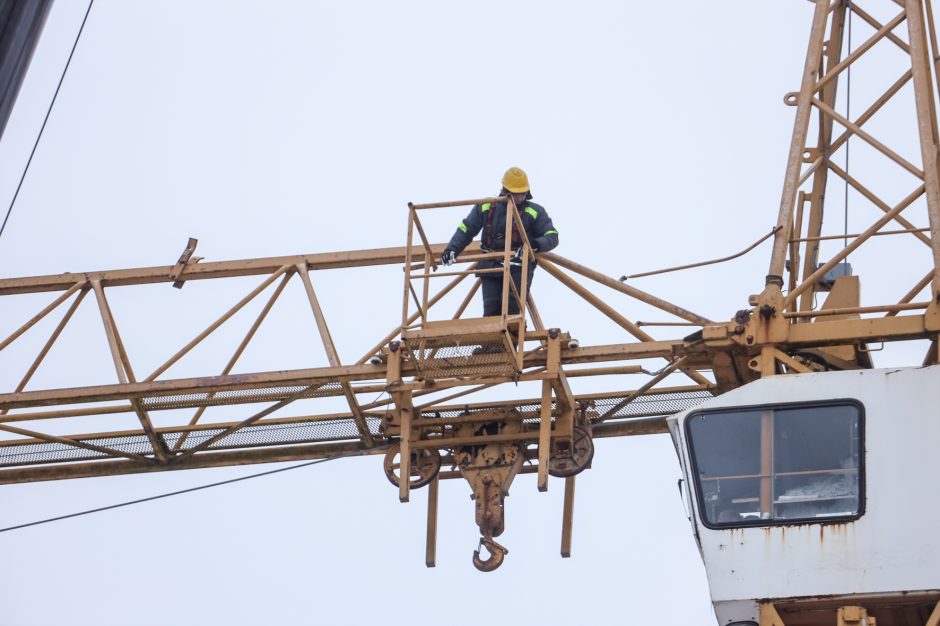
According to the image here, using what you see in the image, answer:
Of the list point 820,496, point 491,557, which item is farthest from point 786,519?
point 491,557

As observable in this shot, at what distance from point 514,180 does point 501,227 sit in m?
0.62

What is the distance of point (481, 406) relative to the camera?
2778cm

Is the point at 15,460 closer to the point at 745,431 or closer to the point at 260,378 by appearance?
the point at 260,378

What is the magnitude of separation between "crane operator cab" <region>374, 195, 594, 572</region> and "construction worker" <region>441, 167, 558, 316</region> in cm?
19

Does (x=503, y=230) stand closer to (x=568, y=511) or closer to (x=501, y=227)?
(x=501, y=227)

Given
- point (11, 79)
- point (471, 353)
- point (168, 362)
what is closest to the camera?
point (11, 79)

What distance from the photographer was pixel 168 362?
28.4 meters

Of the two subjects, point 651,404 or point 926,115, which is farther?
point 651,404

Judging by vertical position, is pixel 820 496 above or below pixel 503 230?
below

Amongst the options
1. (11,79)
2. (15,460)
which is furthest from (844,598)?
(15,460)

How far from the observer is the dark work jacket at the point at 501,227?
1069 inches

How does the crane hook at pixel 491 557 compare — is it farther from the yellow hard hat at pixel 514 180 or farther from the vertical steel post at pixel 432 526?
the yellow hard hat at pixel 514 180

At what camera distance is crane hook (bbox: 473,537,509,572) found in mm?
26125

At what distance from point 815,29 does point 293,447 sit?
8.97 metres
